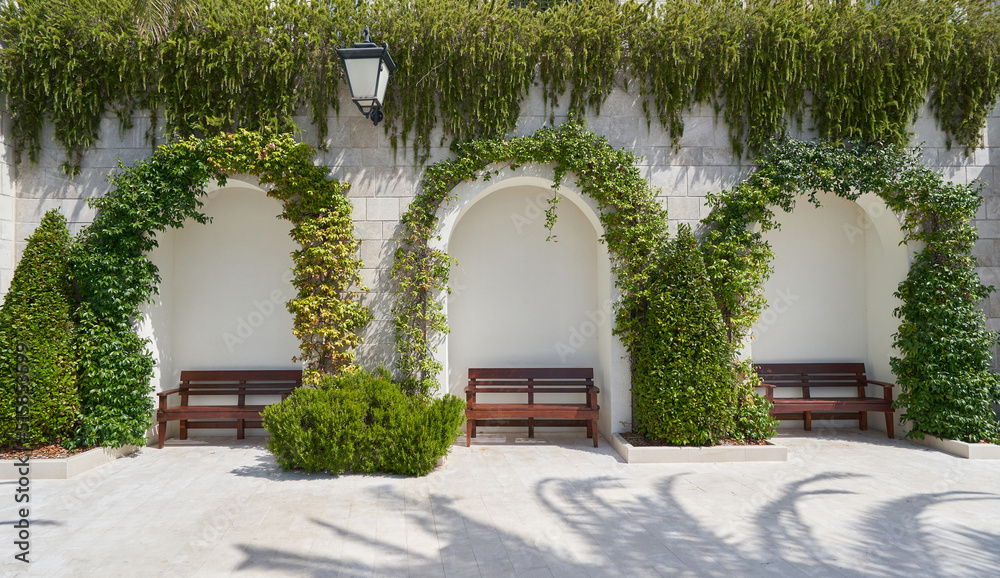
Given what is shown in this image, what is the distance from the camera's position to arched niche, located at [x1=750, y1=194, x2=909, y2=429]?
7.34 m

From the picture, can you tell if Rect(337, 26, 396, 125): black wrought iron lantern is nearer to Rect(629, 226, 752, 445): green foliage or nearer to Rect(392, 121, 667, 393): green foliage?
Rect(392, 121, 667, 393): green foliage

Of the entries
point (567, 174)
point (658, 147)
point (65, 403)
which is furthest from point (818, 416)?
point (65, 403)

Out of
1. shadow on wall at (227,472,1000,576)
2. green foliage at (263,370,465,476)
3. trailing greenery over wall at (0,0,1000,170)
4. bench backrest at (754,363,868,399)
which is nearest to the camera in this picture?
shadow on wall at (227,472,1000,576)

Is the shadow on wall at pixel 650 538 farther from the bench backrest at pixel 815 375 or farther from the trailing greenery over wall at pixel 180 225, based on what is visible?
the trailing greenery over wall at pixel 180 225

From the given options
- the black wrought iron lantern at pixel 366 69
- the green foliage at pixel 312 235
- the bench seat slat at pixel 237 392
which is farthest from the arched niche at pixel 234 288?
the black wrought iron lantern at pixel 366 69

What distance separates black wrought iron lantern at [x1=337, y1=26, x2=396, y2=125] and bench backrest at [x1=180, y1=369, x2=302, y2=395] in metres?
3.30

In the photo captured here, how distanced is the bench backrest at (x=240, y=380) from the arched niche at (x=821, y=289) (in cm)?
579

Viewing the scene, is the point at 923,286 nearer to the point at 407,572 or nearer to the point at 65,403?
the point at 407,572

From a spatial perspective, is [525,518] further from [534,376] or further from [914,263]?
[914,263]

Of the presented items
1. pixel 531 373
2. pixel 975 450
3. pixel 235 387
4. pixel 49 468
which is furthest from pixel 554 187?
pixel 49 468

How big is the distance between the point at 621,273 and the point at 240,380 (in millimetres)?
4663

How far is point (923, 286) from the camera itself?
6465 mm

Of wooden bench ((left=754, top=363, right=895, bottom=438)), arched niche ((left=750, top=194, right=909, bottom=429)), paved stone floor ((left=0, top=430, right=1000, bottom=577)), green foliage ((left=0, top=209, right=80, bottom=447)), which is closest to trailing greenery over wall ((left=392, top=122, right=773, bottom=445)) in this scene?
paved stone floor ((left=0, top=430, right=1000, bottom=577))

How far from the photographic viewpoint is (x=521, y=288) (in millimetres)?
7328
